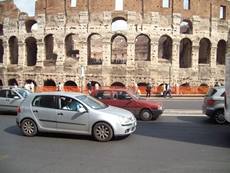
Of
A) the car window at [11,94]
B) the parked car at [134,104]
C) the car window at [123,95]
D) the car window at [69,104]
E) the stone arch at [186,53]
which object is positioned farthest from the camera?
the stone arch at [186,53]

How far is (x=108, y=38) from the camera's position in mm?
37188

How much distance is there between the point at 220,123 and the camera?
49.6 ft

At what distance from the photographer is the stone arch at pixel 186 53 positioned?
39.8 metres

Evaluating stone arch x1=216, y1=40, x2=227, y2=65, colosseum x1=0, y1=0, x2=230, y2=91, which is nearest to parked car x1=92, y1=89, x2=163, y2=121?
colosseum x1=0, y1=0, x2=230, y2=91

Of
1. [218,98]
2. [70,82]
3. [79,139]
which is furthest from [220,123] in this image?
[70,82]

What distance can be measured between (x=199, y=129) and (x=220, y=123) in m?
2.08

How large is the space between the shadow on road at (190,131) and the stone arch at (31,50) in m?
28.2

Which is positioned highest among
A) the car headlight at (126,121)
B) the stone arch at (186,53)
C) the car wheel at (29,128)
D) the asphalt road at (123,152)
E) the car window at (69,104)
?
the stone arch at (186,53)

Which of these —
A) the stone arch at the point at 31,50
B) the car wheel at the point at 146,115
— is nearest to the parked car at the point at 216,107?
the car wheel at the point at 146,115

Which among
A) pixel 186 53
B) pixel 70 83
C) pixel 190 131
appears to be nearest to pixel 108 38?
pixel 70 83

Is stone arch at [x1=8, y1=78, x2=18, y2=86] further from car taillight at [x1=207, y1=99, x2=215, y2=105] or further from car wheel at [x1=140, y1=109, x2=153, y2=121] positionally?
car taillight at [x1=207, y1=99, x2=215, y2=105]

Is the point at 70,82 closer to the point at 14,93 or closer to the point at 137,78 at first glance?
the point at 137,78

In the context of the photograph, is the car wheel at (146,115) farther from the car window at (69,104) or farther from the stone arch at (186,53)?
the stone arch at (186,53)

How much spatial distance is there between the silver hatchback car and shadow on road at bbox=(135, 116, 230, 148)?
5.55 ft
